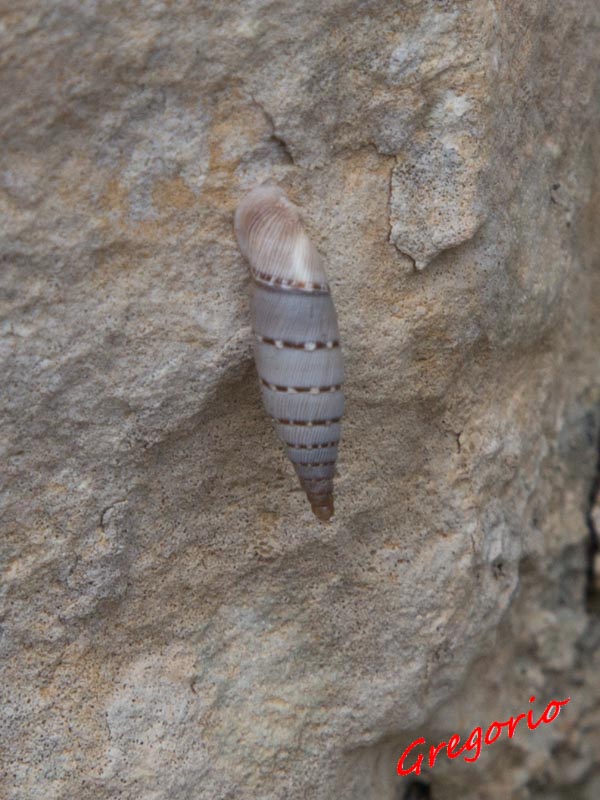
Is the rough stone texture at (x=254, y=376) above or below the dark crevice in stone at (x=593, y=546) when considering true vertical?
above

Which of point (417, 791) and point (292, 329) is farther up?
point (292, 329)

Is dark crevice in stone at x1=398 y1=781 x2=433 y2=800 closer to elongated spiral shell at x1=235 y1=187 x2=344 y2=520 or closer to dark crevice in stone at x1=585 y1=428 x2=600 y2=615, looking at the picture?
dark crevice in stone at x1=585 y1=428 x2=600 y2=615

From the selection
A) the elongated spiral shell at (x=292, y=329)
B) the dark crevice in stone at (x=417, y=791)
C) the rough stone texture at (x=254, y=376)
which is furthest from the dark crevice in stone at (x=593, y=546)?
the elongated spiral shell at (x=292, y=329)

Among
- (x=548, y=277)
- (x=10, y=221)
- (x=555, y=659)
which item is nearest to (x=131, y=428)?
(x=10, y=221)

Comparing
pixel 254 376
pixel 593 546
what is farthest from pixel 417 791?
pixel 254 376
